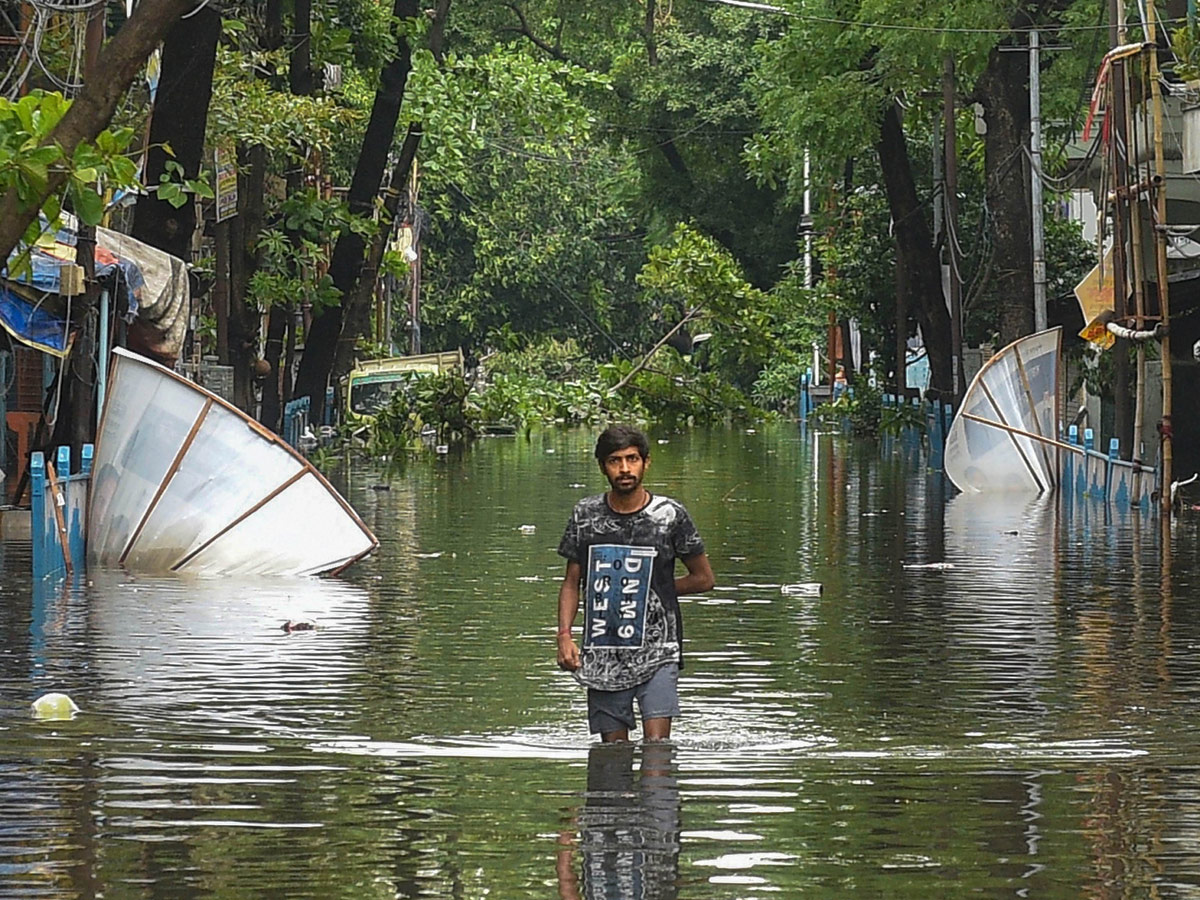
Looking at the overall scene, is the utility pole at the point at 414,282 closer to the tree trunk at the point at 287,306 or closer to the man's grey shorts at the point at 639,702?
the tree trunk at the point at 287,306

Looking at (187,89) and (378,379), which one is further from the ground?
(187,89)

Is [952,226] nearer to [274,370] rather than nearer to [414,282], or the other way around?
[274,370]

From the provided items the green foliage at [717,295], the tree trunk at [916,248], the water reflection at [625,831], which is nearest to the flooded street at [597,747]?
the water reflection at [625,831]

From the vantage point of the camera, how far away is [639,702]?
909cm

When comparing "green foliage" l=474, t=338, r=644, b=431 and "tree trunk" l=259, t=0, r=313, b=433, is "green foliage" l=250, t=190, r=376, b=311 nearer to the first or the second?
"tree trunk" l=259, t=0, r=313, b=433

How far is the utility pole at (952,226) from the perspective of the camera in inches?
1433

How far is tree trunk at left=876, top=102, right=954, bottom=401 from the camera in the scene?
3953 cm

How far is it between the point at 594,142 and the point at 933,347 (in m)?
29.9

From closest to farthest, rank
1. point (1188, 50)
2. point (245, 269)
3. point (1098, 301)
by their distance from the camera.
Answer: point (1188, 50) → point (1098, 301) → point (245, 269)

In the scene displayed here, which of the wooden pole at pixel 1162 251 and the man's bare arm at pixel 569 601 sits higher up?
the wooden pole at pixel 1162 251

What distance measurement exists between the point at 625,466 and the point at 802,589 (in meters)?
8.51

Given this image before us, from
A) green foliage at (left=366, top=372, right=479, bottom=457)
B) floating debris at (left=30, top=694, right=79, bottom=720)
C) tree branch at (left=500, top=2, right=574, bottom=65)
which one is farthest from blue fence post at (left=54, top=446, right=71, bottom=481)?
tree branch at (left=500, top=2, right=574, bottom=65)

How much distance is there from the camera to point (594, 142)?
68.2 meters

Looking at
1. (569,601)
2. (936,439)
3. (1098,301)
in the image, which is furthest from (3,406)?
(569,601)
